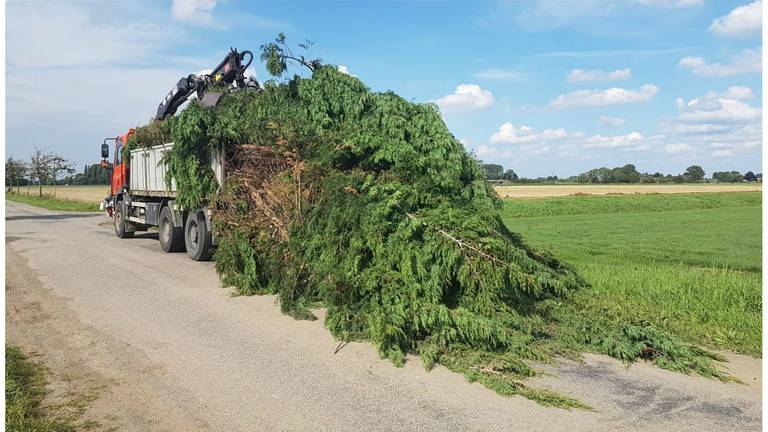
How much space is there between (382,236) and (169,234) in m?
7.96

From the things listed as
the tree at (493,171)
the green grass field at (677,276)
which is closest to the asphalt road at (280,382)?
the green grass field at (677,276)

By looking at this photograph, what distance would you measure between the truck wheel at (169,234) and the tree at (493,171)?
7084 mm

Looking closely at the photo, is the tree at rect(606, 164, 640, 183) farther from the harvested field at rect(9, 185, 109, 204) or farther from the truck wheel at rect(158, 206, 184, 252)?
the truck wheel at rect(158, 206, 184, 252)

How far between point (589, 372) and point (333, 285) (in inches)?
108

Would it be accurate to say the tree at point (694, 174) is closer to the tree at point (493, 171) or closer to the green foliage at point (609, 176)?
the green foliage at point (609, 176)

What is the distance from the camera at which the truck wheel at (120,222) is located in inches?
647

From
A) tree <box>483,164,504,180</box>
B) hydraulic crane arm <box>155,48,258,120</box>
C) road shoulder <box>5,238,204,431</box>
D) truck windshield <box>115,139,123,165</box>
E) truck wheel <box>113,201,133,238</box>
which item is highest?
hydraulic crane arm <box>155,48,258,120</box>

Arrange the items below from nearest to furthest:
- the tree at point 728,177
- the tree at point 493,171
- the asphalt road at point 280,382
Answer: the asphalt road at point 280,382 < the tree at point 493,171 < the tree at point 728,177

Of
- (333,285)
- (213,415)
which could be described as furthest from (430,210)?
(213,415)

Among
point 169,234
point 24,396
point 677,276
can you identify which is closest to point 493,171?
point 677,276

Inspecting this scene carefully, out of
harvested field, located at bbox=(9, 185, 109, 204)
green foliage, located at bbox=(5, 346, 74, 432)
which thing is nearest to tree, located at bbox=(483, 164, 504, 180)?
green foliage, located at bbox=(5, 346, 74, 432)

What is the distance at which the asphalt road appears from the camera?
4316 mm

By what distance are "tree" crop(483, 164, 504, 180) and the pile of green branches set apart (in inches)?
8.2

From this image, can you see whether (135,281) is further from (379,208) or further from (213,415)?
(213,415)
